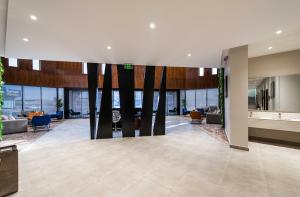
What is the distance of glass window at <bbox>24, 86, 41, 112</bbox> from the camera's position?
1117 cm

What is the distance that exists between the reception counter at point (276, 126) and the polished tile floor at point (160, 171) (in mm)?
591

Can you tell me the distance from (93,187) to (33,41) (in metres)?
3.91

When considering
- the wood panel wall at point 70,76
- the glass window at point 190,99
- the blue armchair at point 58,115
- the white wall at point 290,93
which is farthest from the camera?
the glass window at point 190,99

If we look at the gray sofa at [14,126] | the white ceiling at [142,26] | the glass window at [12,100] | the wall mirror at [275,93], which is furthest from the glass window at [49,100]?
the wall mirror at [275,93]

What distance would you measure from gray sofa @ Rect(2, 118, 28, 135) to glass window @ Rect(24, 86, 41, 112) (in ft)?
12.4

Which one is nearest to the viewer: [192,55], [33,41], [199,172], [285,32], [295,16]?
[295,16]

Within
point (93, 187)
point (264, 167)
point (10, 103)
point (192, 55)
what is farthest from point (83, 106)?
point (264, 167)

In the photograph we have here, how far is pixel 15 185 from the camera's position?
261cm

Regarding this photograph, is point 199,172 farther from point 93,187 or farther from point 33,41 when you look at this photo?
point 33,41

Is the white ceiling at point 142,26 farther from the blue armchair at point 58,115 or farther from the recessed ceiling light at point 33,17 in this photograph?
the blue armchair at point 58,115

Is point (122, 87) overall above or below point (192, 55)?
below

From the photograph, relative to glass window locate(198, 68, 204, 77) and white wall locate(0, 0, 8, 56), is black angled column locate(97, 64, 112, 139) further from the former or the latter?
glass window locate(198, 68, 204, 77)

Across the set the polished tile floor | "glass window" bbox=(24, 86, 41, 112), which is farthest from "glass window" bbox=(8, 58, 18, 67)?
the polished tile floor

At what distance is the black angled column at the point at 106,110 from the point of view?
6438mm
